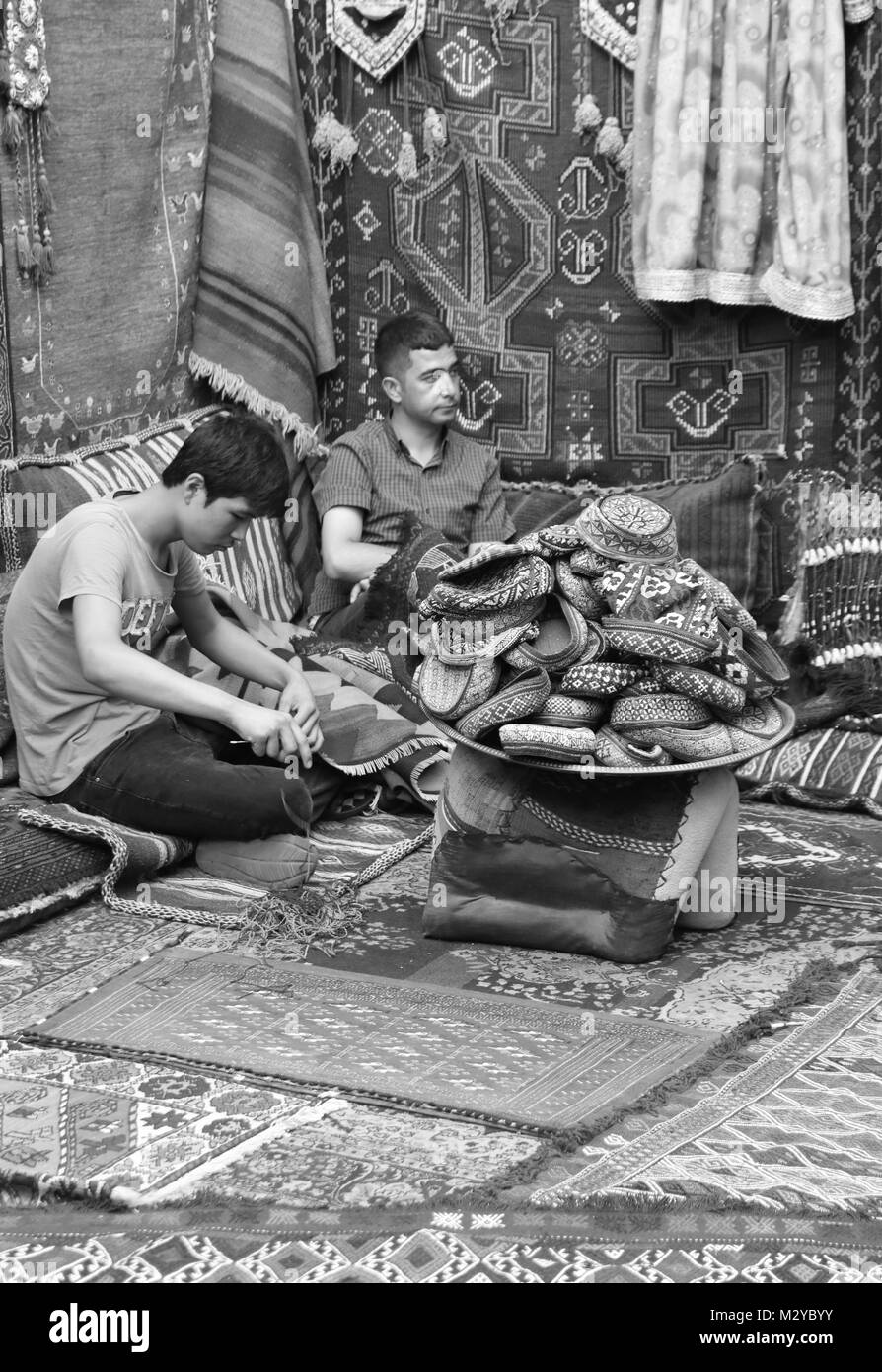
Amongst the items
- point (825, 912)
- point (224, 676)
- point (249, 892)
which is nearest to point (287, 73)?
point (224, 676)

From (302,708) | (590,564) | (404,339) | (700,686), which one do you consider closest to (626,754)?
(700,686)

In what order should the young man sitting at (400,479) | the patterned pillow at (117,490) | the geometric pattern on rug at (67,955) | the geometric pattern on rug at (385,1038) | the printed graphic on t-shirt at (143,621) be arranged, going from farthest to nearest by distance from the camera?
the young man sitting at (400,479)
the patterned pillow at (117,490)
the printed graphic on t-shirt at (143,621)
the geometric pattern on rug at (67,955)
the geometric pattern on rug at (385,1038)

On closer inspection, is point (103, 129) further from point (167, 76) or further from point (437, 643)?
point (437, 643)

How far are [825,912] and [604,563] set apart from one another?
2.79 ft

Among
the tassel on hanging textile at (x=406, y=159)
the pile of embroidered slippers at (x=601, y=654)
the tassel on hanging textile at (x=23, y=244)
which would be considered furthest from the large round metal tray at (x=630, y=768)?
the tassel on hanging textile at (x=406, y=159)

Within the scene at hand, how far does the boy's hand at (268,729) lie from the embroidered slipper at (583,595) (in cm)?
60

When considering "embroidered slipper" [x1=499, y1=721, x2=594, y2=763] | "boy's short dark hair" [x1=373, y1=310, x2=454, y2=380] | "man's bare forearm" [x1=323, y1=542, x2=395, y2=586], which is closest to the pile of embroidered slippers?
"embroidered slipper" [x1=499, y1=721, x2=594, y2=763]

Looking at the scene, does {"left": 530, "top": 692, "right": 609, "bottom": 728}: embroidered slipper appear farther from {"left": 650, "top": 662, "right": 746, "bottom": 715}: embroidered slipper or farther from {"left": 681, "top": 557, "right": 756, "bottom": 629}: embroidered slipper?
{"left": 681, "top": 557, "right": 756, "bottom": 629}: embroidered slipper

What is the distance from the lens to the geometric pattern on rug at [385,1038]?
2344 mm

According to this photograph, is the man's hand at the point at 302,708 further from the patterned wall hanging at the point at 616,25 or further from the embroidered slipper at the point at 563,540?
the patterned wall hanging at the point at 616,25

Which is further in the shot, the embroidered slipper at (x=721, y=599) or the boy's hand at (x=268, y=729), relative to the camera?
the boy's hand at (x=268, y=729)

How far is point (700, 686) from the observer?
2.80 m

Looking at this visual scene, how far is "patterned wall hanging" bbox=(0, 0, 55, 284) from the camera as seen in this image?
14.2 feet

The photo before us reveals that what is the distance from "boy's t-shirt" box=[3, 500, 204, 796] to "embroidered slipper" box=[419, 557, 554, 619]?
2.30 ft
